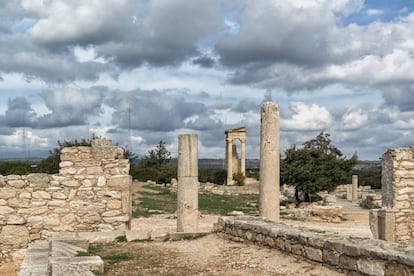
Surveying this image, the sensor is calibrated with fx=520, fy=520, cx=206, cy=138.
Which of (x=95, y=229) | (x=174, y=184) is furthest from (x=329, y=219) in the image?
(x=174, y=184)

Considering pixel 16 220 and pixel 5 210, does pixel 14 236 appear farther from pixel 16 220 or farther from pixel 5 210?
pixel 5 210

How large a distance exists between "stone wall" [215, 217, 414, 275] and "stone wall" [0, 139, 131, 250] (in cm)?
356

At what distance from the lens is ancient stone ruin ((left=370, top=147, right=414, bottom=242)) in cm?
1243

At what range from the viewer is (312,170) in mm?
26969

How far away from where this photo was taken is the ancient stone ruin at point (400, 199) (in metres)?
12.4

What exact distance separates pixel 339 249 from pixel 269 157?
6.23m

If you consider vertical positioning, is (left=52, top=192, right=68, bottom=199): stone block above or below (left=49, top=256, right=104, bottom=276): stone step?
above

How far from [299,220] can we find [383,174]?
7545 millimetres

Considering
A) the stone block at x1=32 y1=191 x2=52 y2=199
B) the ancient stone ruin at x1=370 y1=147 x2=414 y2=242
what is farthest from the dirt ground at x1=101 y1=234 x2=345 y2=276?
Result: the ancient stone ruin at x1=370 y1=147 x2=414 y2=242

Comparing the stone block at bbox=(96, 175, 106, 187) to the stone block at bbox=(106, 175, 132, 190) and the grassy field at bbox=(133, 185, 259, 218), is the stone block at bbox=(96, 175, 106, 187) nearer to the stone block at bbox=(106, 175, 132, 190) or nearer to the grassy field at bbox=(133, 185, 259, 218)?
the stone block at bbox=(106, 175, 132, 190)

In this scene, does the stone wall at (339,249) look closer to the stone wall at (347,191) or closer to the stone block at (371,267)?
the stone block at (371,267)

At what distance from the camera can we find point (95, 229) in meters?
12.0

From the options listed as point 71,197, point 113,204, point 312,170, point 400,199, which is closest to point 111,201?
point 113,204

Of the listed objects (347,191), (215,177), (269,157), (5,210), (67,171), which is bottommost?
(347,191)
